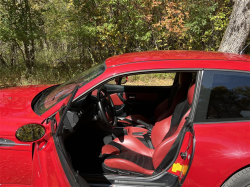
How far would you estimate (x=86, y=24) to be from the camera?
7984 millimetres

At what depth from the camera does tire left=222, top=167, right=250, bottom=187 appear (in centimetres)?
191

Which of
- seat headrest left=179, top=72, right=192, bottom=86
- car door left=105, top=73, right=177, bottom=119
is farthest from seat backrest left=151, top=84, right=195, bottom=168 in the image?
car door left=105, top=73, right=177, bottom=119

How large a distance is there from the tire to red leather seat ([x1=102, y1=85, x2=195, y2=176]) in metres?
0.60

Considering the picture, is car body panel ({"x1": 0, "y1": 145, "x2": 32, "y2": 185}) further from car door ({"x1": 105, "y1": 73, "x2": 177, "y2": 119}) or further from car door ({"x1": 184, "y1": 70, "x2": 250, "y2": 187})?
car door ({"x1": 105, "y1": 73, "x2": 177, "y2": 119})

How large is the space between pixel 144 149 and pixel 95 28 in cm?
605

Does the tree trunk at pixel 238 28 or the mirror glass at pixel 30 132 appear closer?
the mirror glass at pixel 30 132

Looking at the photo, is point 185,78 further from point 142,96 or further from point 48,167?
point 48,167

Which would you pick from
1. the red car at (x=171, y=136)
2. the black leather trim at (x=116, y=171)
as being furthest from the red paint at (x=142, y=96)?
the black leather trim at (x=116, y=171)

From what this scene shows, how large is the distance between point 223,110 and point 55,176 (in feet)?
5.02

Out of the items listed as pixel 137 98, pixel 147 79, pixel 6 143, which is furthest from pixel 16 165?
pixel 147 79

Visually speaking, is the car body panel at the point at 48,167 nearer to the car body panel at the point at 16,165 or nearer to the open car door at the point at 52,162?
the open car door at the point at 52,162

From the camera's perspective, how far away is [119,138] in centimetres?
282

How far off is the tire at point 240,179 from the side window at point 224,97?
1.55 ft

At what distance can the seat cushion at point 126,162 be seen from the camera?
2.31 meters
